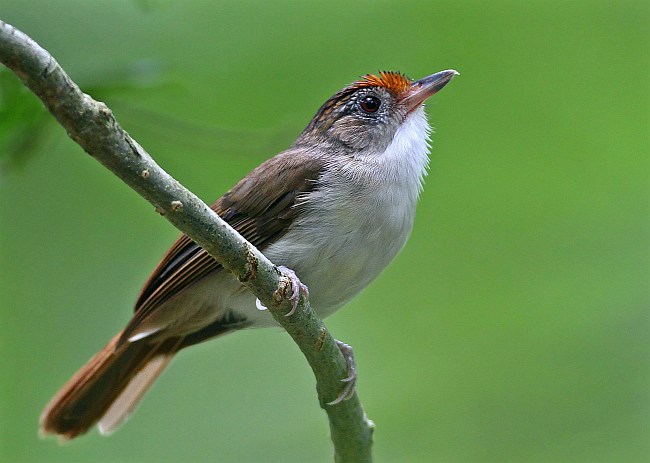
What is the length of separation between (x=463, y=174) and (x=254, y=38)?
151cm

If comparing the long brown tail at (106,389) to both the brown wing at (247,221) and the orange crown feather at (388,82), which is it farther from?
the orange crown feather at (388,82)

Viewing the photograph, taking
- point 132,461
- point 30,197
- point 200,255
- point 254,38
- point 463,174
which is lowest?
point 132,461

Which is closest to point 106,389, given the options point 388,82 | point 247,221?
point 247,221

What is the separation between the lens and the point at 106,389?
14.8 feet

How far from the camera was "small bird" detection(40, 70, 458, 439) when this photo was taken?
3.79 metres

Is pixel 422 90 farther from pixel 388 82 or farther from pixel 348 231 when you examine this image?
pixel 348 231

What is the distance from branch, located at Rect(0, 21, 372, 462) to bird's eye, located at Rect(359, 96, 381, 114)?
1.54m

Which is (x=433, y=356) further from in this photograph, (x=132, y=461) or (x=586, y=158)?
(x=132, y=461)

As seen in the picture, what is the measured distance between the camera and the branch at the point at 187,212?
79.9 inches

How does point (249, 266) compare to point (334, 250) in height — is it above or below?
below

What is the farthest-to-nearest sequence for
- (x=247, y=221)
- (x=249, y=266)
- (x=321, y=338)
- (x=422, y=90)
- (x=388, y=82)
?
(x=388, y=82)
(x=422, y=90)
(x=247, y=221)
(x=321, y=338)
(x=249, y=266)

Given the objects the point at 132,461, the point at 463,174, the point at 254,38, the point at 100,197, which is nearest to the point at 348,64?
the point at 254,38

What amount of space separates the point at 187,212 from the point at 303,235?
4.29 ft

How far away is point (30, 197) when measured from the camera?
17.4 ft
